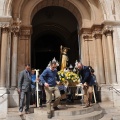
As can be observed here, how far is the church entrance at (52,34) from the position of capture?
41.6ft

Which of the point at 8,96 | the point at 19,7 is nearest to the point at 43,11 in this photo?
the point at 19,7

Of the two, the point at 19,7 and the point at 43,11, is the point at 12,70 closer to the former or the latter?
the point at 19,7

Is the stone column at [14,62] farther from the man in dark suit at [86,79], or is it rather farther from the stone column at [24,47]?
the man in dark suit at [86,79]

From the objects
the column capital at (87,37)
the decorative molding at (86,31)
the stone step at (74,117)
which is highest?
the decorative molding at (86,31)

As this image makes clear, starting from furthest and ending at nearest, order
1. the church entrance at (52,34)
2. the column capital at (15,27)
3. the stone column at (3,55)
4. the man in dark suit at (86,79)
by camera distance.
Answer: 1. the church entrance at (52,34)
2. the column capital at (15,27)
3. the stone column at (3,55)
4. the man in dark suit at (86,79)

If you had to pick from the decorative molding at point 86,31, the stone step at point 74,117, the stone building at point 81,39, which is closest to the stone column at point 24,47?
the stone building at point 81,39

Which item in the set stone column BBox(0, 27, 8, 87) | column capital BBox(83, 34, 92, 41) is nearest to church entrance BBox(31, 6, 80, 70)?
column capital BBox(83, 34, 92, 41)

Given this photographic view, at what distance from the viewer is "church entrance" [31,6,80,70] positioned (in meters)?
12.7

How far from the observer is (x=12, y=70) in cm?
756

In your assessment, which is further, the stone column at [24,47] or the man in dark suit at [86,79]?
the stone column at [24,47]

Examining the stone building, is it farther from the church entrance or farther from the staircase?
the church entrance

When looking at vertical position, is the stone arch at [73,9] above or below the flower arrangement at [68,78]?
above

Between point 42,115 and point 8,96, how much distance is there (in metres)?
2.90

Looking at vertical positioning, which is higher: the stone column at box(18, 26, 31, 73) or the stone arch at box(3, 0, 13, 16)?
the stone arch at box(3, 0, 13, 16)
